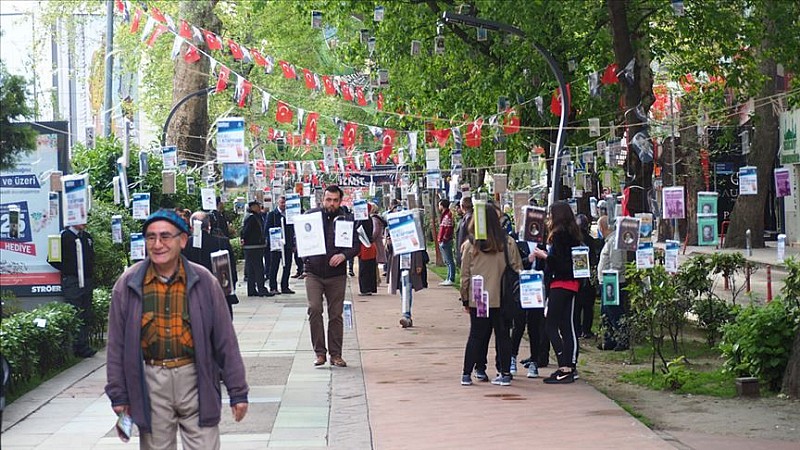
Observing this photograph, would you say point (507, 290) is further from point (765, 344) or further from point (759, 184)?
point (759, 184)

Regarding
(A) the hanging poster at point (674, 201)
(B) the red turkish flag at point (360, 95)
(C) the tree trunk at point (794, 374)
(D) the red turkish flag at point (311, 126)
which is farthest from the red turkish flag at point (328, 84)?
(C) the tree trunk at point (794, 374)

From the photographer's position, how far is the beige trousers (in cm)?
618

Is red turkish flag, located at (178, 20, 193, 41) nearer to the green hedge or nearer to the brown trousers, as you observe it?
the green hedge

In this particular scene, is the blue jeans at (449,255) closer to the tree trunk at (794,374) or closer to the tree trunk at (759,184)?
the tree trunk at (759,184)

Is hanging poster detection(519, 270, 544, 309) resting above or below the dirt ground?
above

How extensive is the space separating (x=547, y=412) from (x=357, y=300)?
13.7m

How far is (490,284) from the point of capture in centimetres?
1167

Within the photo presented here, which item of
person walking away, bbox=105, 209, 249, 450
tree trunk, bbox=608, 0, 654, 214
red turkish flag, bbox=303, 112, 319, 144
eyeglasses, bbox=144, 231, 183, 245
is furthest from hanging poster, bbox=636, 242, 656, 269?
red turkish flag, bbox=303, 112, 319, 144

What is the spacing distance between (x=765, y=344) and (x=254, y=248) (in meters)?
14.1

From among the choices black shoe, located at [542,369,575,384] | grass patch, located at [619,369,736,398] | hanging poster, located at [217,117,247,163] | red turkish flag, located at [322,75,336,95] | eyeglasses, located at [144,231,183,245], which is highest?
red turkish flag, located at [322,75,336,95]

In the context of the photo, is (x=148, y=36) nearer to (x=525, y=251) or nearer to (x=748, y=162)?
(x=525, y=251)

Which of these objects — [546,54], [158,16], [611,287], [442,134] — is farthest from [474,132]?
[611,287]

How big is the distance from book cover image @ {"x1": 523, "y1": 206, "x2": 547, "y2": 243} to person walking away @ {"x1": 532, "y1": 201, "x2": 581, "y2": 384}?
522 millimetres

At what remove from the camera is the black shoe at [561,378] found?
1198 cm
